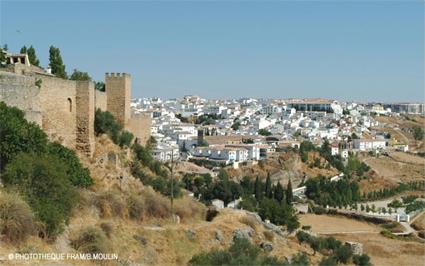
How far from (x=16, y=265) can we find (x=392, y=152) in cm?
5900

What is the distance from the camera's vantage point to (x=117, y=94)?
1526cm

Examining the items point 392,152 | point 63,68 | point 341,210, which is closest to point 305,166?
point 341,210

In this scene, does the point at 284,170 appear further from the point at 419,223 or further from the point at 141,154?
the point at 141,154

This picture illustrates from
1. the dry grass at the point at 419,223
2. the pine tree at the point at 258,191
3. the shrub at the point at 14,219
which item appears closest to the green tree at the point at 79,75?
the shrub at the point at 14,219

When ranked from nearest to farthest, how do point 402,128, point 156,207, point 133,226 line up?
1. point 133,226
2. point 156,207
3. point 402,128

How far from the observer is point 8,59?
15.8 metres

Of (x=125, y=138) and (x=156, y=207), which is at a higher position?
(x=125, y=138)

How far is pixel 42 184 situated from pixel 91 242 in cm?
120

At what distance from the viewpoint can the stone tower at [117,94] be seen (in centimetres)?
1518

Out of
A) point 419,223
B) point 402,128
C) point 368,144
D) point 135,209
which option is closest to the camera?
point 135,209

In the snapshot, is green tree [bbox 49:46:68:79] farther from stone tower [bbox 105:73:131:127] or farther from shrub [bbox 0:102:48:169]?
shrub [bbox 0:102:48:169]

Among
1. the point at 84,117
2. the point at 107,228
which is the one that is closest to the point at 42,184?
the point at 107,228

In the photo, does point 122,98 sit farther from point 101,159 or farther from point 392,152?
point 392,152

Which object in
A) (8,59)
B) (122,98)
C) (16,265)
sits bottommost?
(16,265)
